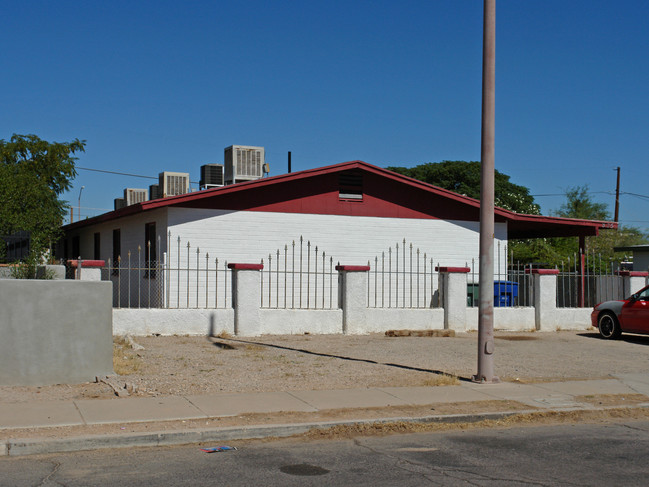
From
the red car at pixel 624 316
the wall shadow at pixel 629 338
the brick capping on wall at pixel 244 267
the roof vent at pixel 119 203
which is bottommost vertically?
the wall shadow at pixel 629 338

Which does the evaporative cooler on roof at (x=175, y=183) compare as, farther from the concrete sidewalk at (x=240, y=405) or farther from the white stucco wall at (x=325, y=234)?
the concrete sidewalk at (x=240, y=405)

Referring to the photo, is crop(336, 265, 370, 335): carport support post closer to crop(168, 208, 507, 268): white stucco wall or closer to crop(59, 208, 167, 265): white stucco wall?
crop(168, 208, 507, 268): white stucco wall

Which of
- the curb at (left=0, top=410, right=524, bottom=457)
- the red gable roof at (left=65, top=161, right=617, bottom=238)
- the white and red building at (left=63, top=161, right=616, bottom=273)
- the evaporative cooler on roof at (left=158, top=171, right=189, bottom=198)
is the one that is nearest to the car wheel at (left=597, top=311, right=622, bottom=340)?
the white and red building at (left=63, top=161, right=616, bottom=273)

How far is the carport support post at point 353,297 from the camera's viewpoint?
1798 cm

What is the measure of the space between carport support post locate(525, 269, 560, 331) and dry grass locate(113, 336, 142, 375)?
1110 centimetres

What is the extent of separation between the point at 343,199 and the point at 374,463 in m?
15.0

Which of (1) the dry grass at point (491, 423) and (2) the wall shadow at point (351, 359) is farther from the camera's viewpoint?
(2) the wall shadow at point (351, 359)

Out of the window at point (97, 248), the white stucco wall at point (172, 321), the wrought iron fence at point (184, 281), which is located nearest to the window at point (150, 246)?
the wrought iron fence at point (184, 281)

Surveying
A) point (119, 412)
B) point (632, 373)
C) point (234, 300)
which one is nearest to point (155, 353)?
point (234, 300)

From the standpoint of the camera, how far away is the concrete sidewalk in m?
7.71

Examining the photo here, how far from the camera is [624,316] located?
1811 cm

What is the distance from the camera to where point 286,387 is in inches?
426

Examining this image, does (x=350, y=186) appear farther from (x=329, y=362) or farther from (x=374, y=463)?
(x=374, y=463)

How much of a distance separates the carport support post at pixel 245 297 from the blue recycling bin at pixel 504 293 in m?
7.48
